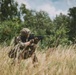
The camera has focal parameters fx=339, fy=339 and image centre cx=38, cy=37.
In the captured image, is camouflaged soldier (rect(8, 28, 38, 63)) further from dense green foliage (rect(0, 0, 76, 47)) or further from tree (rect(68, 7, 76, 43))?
tree (rect(68, 7, 76, 43))

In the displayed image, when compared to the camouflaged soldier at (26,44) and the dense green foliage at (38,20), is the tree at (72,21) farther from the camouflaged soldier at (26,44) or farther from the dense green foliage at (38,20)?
the camouflaged soldier at (26,44)

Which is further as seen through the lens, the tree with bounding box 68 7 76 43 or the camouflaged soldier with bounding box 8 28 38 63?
the tree with bounding box 68 7 76 43

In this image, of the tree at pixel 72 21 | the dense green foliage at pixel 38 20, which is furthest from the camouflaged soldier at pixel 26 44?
the tree at pixel 72 21

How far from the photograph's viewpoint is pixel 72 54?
22.4 feet

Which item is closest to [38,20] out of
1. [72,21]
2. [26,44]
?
[72,21]

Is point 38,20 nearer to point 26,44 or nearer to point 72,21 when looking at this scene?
point 72,21

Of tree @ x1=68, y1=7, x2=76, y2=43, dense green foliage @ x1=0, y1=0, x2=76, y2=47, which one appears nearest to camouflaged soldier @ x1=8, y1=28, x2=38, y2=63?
dense green foliage @ x1=0, y1=0, x2=76, y2=47

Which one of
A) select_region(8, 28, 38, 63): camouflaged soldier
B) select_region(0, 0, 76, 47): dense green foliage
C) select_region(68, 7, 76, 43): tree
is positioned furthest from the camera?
select_region(68, 7, 76, 43): tree

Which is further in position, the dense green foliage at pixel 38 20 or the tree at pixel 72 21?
the tree at pixel 72 21

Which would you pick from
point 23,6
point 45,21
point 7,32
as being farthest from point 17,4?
point 7,32

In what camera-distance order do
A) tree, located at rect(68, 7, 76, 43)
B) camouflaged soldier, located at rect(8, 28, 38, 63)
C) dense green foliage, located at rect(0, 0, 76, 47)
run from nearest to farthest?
camouflaged soldier, located at rect(8, 28, 38, 63), dense green foliage, located at rect(0, 0, 76, 47), tree, located at rect(68, 7, 76, 43)

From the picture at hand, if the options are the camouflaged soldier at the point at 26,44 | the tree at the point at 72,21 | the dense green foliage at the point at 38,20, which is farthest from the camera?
the tree at the point at 72,21

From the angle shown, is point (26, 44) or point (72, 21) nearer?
point (26, 44)

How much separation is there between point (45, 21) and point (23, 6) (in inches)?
275
